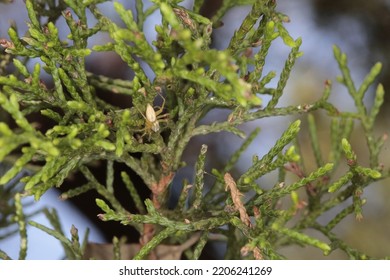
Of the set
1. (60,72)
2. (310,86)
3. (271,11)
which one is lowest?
(60,72)

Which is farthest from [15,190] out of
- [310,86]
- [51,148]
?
[310,86]

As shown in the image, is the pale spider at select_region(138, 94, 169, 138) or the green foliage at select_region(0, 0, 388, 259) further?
the pale spider at select_region(138, 94, 169, 138)

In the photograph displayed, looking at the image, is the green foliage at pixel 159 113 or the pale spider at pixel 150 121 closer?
the green foliage at pixel 159 113

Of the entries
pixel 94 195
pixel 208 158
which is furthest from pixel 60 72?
pixel 208 158

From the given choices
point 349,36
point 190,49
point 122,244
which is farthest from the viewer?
point 349,36

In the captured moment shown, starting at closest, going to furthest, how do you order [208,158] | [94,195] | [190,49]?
[190,49]
[94,195]
[208,158]

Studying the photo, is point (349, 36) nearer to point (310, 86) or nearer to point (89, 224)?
point (310, 86)

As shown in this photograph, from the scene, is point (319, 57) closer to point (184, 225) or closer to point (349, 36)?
point (349, 36)

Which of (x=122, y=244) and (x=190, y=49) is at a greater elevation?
(x=190, y=49)

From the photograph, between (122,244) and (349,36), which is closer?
(122,244)
